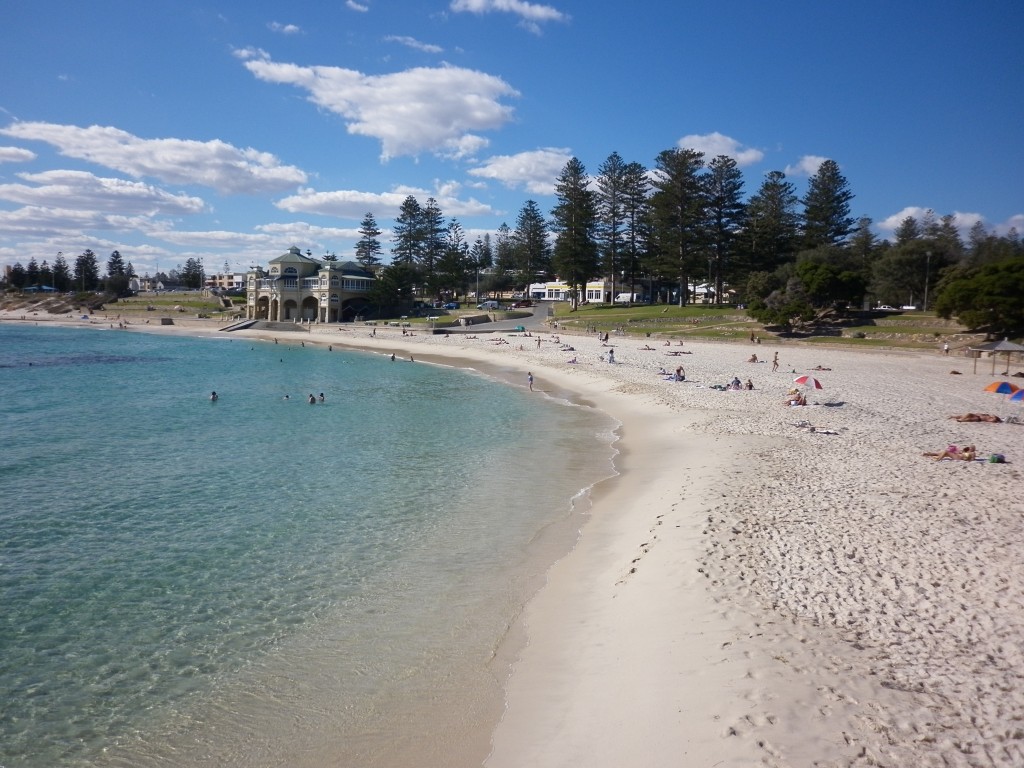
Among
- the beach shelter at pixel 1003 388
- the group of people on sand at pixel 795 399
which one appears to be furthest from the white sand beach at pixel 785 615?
the beach shelter at pixel 1003 388

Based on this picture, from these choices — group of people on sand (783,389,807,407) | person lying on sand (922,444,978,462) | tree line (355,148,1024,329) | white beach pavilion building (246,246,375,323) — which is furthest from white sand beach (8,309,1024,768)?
white beach pavilion building (246,246,375,323)

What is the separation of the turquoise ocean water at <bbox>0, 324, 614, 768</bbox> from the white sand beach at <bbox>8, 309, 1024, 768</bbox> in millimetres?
801

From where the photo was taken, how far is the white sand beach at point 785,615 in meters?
4.99

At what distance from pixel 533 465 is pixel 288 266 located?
64.3m

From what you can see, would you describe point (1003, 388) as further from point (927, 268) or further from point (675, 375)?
point (927, 268)

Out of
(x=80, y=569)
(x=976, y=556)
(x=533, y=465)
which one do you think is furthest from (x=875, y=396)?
(x=80, y=569)

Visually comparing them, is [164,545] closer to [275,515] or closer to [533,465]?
[275,515]

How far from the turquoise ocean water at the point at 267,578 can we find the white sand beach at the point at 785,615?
0.80 meters

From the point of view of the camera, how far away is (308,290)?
237 feet

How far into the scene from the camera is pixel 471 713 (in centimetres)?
596

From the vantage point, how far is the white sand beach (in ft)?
16.4

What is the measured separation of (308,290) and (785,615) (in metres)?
71.7

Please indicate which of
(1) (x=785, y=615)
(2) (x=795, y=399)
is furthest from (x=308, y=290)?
(1) (x=785, y=615)

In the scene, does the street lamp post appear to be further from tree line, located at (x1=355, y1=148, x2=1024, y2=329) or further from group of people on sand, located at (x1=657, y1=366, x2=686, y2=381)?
group of people on sand, located at (x1=657, y1=366, x2=686, y2=381)
